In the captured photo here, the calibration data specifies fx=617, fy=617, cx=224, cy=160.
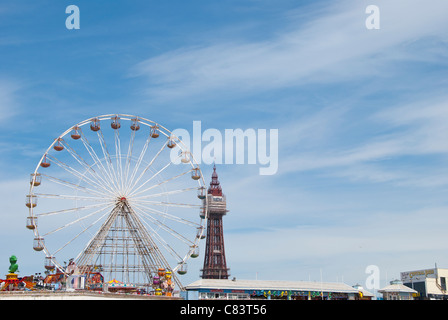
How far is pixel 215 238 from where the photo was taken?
184 m

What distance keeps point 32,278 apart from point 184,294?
3298 cm

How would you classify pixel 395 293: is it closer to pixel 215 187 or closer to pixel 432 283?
pixel 432 283

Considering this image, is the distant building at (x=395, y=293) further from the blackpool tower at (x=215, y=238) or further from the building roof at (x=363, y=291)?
the blackpool tower at (x=215, y=238)

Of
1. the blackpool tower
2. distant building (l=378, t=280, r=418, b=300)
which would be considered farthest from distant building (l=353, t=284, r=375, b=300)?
the blackpool tower

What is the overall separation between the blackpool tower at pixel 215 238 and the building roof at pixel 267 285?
65068 millimetres

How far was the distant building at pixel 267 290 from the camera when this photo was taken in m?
102

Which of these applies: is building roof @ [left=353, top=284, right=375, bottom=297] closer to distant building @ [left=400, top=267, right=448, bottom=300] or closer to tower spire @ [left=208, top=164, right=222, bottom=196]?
distant building @ [left=400, top=267, right=448, bottom=300]

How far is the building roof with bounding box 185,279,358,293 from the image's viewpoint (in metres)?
104

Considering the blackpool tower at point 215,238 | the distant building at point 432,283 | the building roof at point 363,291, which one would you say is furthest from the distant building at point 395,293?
the blackpool tower at point 215,238

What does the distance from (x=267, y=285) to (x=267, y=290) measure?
5.27ft

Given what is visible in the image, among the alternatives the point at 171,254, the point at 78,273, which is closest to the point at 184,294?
the point at 171,254
